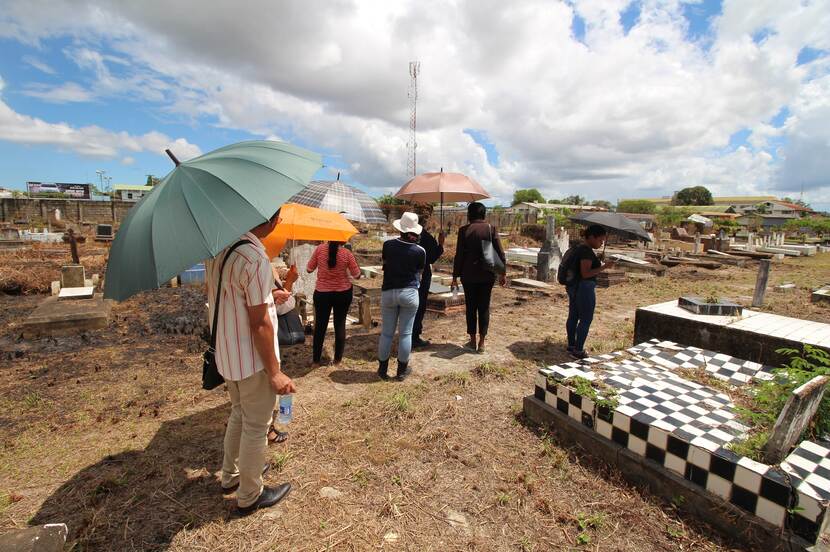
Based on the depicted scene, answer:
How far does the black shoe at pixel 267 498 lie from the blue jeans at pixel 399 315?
1.93 metres

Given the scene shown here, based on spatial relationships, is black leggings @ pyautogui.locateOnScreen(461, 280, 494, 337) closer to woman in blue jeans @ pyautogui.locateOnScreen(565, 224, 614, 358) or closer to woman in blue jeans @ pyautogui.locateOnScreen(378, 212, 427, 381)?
woman in blue jeans @ pyautogui.locateOnScreen(378, 212, 427, 381)

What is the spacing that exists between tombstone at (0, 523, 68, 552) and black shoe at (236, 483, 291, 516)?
873 mm

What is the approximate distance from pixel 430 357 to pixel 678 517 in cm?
319

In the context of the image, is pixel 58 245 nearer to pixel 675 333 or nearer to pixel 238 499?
pixel 238 499

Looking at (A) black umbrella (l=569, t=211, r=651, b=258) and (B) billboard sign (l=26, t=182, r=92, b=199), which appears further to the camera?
(B) billboard sign (l=26, t=182, r=92, b=199)

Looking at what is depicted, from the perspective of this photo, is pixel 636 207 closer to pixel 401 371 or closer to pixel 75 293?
pixel 401 371

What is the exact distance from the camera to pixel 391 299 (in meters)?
4.29

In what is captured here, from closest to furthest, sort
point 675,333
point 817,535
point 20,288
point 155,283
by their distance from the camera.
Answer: point 155,283
point 817,535
point 675,333
point 20,288

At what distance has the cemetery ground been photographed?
238 centimetres

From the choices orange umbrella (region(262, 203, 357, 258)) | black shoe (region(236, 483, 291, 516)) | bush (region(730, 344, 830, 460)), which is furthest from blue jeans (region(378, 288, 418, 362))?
bush (region(730, 344, 830, 460))

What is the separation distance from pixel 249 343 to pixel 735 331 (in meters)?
4.98

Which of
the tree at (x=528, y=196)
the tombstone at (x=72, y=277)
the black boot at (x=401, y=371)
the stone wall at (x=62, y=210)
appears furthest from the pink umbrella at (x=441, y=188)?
the tree at (x=528, y=196)

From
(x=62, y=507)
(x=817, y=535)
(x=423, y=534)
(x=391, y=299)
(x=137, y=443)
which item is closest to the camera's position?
(x=817, y=535)

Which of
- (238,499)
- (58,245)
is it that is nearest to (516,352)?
(238,499)
